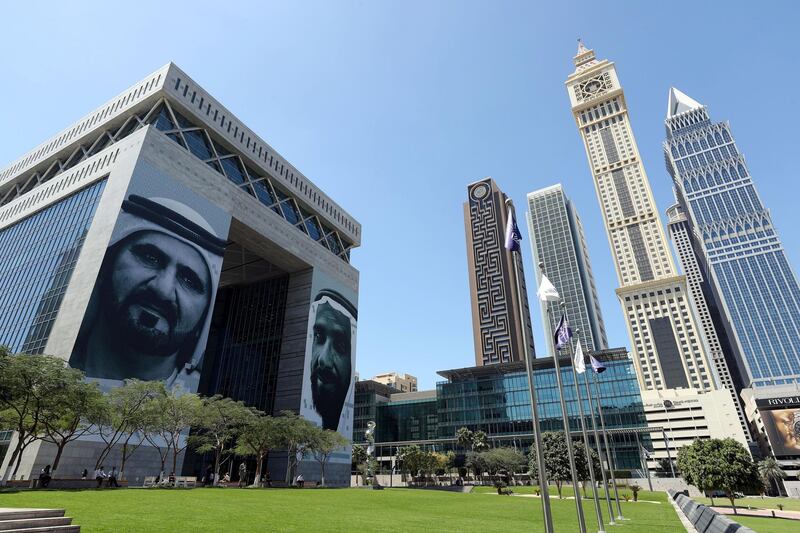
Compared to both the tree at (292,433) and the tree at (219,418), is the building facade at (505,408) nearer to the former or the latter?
the tree at (292,433)

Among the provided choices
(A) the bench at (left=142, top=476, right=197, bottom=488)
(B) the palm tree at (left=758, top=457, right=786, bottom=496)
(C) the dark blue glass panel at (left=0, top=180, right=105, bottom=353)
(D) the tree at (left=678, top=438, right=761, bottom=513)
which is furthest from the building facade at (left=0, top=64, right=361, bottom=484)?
(B) the palm tree at (left=758, top=457, right=786, bottom=496)

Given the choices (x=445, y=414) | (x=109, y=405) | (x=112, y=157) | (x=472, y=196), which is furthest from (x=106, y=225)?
(x=472, y=196)

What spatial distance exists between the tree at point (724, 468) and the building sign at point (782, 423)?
75430 mm

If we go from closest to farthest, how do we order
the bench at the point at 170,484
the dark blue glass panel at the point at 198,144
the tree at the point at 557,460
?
1. the bench at the point at 170,484
2. the tree at the point at 557,460
3. the dark blue glass panel at the point at 198,144

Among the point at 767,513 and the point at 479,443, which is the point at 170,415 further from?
the point at 479,443

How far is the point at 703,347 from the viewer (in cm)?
14875

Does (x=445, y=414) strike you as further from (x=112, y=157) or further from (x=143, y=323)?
(x=112, y=157)

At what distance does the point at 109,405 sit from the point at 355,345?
51.4 metres

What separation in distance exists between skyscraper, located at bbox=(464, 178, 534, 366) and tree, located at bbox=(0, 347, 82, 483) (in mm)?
123498

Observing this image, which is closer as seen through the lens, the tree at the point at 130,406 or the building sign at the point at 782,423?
the tree at the point at 130,406

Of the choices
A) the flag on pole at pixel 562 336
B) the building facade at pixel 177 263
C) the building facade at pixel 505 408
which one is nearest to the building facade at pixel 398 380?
the building facade at pixel 505 408

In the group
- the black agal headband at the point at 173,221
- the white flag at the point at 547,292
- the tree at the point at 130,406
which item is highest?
the black agal headband at the point at 173,221

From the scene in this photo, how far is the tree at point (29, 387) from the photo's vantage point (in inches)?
1193

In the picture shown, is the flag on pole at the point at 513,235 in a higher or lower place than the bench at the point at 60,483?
higher
